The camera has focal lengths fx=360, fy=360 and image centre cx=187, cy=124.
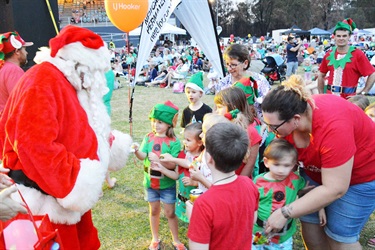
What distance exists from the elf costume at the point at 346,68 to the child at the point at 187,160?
283 cm

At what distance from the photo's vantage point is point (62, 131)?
210 cm

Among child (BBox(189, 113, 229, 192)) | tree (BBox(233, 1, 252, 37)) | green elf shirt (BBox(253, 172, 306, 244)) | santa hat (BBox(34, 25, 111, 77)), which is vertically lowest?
tree (BBox(233, 1, 252, 37))

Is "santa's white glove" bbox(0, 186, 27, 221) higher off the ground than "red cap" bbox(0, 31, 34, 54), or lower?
lower

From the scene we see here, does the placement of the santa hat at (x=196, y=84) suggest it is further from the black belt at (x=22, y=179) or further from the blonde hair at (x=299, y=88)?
the black belt at (x=22, y=179)

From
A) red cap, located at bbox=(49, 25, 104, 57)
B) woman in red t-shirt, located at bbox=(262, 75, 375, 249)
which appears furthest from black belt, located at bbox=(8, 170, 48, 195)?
woman in red t-shirt, located at bbox=(262, 75, 375, 249)

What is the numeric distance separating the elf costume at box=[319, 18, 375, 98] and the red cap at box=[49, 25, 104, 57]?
378 centimetres

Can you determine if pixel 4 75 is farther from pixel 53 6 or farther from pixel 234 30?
pixel 234 30

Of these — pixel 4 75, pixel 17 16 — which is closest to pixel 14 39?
pixel 4 75

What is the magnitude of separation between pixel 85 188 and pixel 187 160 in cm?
120

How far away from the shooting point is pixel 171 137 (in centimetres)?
333

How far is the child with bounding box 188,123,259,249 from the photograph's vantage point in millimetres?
1819

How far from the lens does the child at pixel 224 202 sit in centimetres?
182

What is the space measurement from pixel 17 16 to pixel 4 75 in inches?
96.6

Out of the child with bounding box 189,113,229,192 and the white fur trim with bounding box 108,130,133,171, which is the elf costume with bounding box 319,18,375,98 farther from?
the white fur trim with bounding box 108,130,133,171
